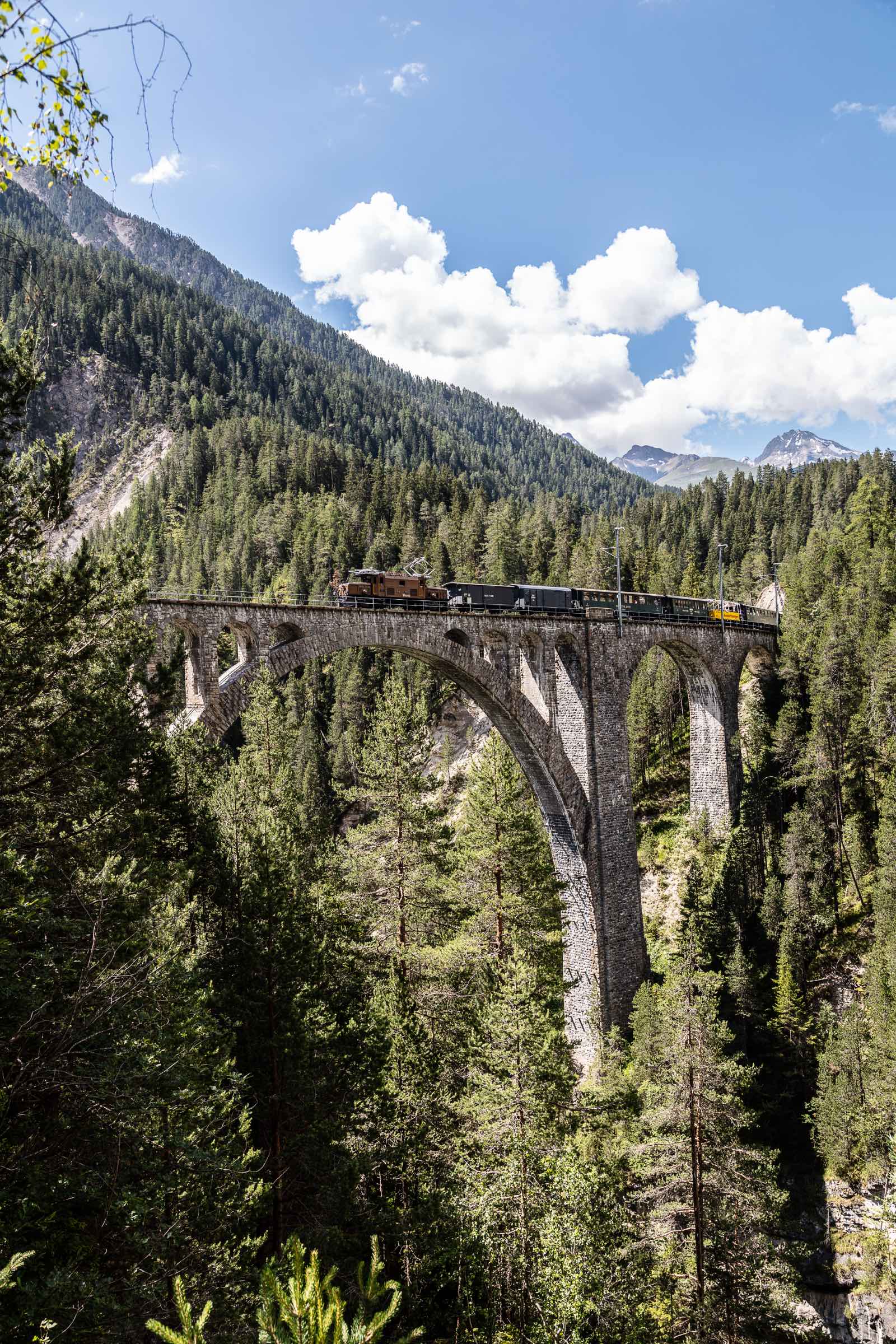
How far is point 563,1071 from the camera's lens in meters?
17.2

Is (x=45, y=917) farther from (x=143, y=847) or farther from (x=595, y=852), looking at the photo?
(x=595, y=852)

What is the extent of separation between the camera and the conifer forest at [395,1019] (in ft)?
23.4

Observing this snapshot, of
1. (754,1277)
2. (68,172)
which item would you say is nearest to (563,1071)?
(754,1277)

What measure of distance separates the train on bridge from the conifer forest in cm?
212

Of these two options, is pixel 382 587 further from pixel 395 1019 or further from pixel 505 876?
pixel 395 1019

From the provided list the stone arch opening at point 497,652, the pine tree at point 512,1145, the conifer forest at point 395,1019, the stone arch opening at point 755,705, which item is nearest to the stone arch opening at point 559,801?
the stone arch opening at point 497,652

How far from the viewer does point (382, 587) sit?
28.0 m

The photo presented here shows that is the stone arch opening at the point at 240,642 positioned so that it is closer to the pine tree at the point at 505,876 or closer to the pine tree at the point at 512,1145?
the pine tree at the point at 505,876

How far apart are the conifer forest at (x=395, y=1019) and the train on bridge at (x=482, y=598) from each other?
6.96ft

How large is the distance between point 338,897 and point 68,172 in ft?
64.7

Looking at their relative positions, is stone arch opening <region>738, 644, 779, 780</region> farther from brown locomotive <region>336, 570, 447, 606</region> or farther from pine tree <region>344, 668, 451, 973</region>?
pine tree <region>344, 668, 451, 973</region>

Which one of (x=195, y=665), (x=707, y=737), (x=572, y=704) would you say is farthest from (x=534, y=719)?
(x=707, y=737)

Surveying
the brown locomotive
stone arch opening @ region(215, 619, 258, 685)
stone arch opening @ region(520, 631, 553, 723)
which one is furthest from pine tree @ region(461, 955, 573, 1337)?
the brown locomotive

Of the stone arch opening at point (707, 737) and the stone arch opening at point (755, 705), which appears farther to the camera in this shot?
the stone arch opening at point (755, 705)
